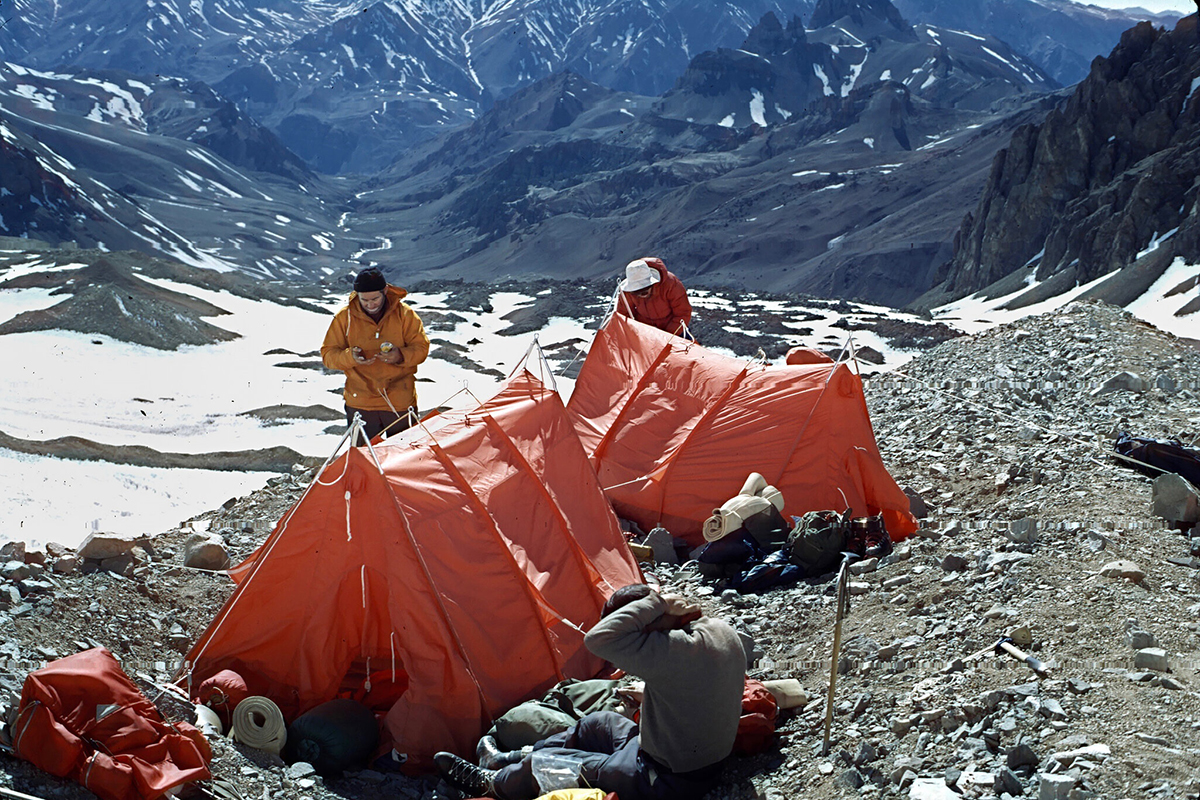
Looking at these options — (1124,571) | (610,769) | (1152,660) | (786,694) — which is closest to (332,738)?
(610,769)

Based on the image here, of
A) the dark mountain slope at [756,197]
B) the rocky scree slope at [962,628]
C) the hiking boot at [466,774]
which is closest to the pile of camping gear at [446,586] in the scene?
the rocky scree slope at [962,628]

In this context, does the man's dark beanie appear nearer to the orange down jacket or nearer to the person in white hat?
the orange down jacket

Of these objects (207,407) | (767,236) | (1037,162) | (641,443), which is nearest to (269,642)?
(641,443)

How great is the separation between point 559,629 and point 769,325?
32321mm

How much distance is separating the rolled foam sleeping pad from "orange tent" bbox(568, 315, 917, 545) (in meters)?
4.00

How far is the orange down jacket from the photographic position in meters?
8.88

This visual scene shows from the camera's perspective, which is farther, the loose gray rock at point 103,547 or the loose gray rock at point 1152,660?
the loose gray rock at point 103,547

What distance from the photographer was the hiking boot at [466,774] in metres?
5.38

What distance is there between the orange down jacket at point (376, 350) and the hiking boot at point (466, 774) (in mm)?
3922

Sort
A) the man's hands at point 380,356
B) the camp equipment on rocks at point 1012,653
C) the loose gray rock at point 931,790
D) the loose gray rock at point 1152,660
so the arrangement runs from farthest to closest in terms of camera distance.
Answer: the man's hands at point 380,356 → the camp equipment on rocks at point 1012,653 → the loose gray rock at point 1152,660 → the loose gray rock at point 931,790

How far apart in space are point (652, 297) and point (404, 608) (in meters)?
6.09

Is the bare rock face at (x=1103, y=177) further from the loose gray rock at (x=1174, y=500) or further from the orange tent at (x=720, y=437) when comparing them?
the loose gray rock at (x=1174, y=500)

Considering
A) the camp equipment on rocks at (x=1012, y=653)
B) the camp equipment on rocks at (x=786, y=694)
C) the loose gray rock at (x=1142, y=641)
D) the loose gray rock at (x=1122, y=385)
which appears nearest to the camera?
the camp equipment on rocks at (x=1012, y=653)

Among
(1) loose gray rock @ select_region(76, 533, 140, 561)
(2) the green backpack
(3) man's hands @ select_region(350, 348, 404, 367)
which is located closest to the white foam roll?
(1) loose gray rock @ select_region(76, 533, 140, 561)
